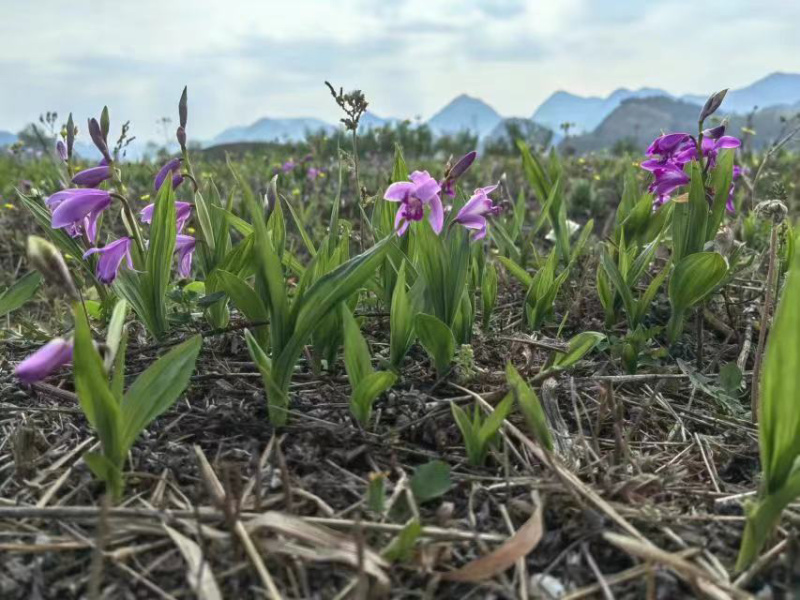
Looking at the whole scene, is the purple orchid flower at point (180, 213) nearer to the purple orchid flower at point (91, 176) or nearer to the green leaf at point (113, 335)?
the purple orchid flower at point (91, 176)

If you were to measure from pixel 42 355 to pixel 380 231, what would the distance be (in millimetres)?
1351

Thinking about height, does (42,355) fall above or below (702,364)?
above

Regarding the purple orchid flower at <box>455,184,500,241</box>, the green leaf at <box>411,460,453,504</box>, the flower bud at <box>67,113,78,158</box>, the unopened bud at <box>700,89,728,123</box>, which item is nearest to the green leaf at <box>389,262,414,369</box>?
the purple orchid flower at <box>455,184,500,241</box>

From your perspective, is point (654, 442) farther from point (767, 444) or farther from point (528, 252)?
point (528, 252)

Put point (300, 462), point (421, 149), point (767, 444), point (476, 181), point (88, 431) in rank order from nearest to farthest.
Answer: point (767, 444), point (300, 462), point (88, 431), point (476, 181), point (421, 149)

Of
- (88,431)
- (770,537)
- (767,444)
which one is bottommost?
(770,537)

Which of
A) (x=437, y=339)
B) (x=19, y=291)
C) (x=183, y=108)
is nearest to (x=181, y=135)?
(x=183, y=108)

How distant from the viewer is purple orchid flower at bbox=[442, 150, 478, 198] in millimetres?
2207

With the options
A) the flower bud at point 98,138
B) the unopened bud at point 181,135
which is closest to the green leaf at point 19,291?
the flower bud at point 98,138

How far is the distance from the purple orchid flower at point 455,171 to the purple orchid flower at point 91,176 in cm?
112

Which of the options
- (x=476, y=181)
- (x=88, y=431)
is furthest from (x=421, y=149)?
(x=88, y=431)

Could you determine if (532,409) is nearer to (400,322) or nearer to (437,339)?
(437,339)

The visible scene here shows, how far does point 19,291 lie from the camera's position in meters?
2.35

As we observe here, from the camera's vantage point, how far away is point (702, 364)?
2318 millimetres
